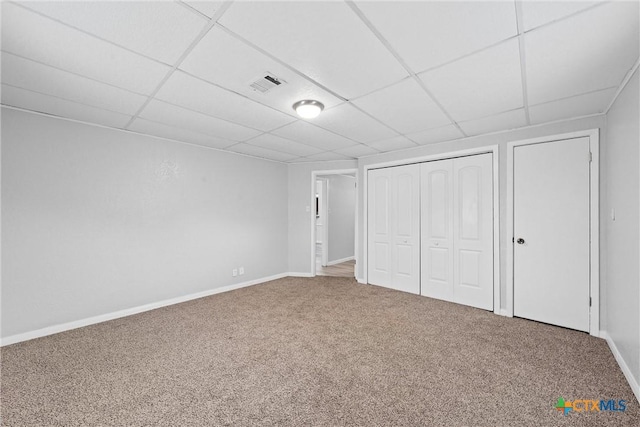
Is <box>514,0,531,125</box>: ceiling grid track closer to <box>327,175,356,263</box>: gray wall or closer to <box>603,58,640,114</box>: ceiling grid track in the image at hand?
<box>603,58,640,114</box>: ceiling grid track

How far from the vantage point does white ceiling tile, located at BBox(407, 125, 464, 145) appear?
350 cm

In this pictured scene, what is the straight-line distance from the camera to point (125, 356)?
251 cm

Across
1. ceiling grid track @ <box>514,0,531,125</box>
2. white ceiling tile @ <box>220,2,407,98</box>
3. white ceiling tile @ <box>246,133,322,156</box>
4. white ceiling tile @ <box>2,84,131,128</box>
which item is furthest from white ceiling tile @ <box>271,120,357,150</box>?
ceiling grid track @ <box>514,0,531,125</box>

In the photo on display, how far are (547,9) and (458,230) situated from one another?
3021 mm

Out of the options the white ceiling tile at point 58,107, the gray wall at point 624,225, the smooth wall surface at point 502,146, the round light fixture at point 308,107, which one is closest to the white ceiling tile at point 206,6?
the round light fixture at point 308,107

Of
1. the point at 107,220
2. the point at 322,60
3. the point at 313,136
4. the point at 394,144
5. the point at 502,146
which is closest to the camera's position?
the point at 322,60

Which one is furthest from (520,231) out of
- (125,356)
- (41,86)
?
(41,86)

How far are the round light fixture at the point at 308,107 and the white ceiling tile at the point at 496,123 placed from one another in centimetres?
182

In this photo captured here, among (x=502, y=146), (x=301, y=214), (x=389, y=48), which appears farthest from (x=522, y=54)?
(x=301, y=214)

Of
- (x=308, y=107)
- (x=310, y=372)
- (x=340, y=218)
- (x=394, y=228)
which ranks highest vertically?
(x=308, y=107)

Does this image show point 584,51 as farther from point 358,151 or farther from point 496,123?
point 358,151

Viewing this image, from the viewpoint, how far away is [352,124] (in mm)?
3307

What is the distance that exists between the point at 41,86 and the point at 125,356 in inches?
99.8

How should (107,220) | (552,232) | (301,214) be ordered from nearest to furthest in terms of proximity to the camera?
1. (552,232)
2. (107,220)
3. (301,214)
